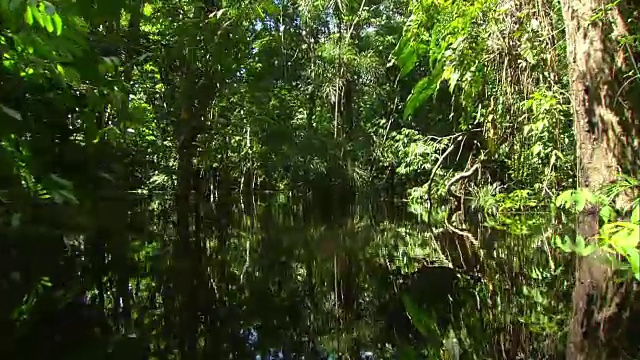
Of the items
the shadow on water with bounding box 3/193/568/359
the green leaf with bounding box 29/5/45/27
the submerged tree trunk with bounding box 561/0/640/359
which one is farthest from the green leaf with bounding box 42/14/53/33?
the submerged tree trunk with bounding box 561/0/640/359

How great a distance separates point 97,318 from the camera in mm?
2852

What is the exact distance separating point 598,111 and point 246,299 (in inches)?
82.9

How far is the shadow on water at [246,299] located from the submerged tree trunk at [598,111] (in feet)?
1.65

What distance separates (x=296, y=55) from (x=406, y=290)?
10.1 metres

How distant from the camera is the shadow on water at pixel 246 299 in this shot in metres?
2.55

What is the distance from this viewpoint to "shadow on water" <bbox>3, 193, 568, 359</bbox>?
2.55m

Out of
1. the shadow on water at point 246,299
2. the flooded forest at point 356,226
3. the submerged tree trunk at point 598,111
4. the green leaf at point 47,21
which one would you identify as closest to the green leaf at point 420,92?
the flooded forest at point 356,226

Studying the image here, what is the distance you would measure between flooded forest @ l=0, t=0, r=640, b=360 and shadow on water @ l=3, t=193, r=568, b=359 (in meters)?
0.02

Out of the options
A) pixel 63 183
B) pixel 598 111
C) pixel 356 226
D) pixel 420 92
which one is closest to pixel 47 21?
pixel 63 183

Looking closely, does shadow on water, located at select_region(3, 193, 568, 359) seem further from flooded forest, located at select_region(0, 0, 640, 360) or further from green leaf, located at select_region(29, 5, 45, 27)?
green leaf, located at select_region(29, 5, 45, 27)

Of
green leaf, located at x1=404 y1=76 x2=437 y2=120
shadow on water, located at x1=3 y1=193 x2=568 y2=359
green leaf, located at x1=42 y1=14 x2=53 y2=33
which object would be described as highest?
green leaf, located at x1=404 y1=76 x2=437 y2=120

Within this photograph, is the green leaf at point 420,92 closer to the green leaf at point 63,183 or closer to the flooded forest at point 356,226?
the flooded forest at point 356,226

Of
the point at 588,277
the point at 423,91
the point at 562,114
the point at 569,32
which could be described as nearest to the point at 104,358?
the point at 588,277

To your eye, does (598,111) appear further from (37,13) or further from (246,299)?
(37,13)
